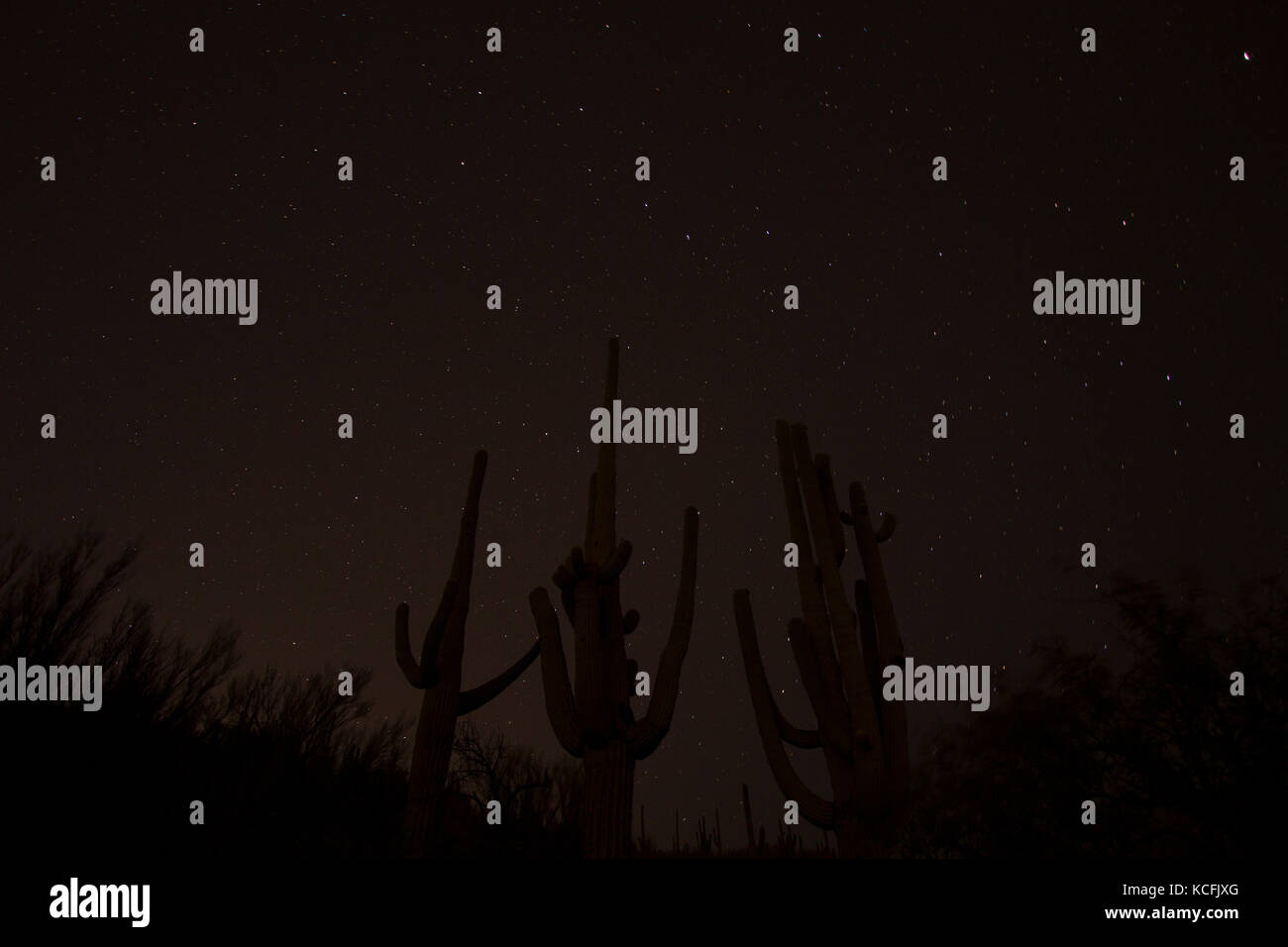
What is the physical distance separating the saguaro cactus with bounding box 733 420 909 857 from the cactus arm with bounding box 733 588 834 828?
0.01 metres

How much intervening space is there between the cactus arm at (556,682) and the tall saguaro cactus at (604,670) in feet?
0.03

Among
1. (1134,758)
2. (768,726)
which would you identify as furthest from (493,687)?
(1134,758)

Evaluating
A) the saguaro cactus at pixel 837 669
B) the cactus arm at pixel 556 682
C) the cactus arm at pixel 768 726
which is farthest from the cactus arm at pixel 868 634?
the cactus arm at pixel 556 682

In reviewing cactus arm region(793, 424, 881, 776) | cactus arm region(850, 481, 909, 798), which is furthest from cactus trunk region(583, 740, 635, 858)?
cactus arm region(850, 481, 909, 798)

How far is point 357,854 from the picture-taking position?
11.0 m

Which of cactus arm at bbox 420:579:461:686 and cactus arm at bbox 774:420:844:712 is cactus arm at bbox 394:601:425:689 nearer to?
cactus arm at bbox 420:579:461:686

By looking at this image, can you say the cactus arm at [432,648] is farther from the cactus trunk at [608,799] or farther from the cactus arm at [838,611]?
the cactus arm at [838,611]

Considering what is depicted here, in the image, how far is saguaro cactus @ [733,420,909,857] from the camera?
11.8m

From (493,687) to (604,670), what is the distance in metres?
1.74

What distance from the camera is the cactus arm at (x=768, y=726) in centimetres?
1201
